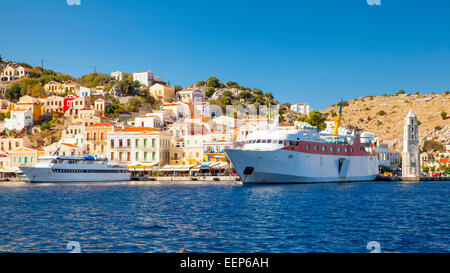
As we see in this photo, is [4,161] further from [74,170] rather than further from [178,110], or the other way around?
[178,110]

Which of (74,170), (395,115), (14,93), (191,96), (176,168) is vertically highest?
(14,93)

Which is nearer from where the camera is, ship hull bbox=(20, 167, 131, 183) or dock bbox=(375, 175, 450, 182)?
ship hull bbox=(20, 167, 131, 183)

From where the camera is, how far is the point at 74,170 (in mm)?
72500

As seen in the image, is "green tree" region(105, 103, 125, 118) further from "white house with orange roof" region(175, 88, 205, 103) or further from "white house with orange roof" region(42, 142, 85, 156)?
"white house with orange roof" region(42, 142, 85, 156)

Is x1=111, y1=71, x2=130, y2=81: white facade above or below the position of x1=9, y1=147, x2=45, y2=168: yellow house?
above

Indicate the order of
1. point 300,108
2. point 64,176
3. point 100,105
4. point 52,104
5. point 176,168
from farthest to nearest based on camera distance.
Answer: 1. point 300,108
2. point 52,104
3. point 100,105
4. point 176,168
5. point 64,176

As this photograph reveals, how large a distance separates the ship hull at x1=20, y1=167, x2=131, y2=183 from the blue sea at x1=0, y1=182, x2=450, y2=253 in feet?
117

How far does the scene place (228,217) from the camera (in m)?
26.2

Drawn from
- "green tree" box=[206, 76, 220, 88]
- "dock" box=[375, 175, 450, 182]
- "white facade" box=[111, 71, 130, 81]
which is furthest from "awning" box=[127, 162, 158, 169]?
"white facade" box=[111, 71, 130, 81]

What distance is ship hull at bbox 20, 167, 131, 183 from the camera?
7006 cm

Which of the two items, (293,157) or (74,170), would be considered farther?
(74,170)

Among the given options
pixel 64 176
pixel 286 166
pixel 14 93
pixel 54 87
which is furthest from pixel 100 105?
pixel 286 166

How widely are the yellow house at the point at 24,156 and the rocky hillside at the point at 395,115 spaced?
287 feet

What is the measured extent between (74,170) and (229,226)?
55212mm
